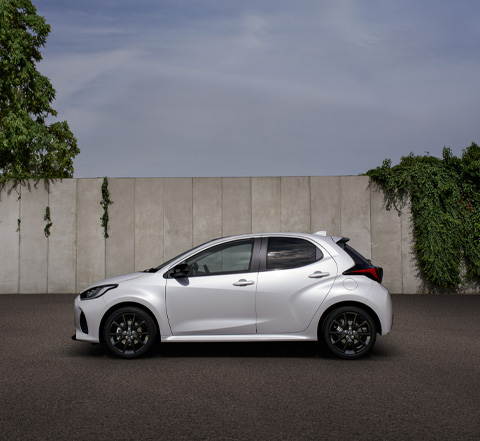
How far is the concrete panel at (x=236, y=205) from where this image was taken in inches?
651

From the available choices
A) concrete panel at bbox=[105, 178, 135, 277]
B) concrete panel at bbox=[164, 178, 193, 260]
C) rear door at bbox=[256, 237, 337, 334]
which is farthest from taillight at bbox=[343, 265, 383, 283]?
concrete panel at bbox=[105, 178, 135, 277]

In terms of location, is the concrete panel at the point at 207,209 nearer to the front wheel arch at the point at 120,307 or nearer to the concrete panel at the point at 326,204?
the concrete panel at the point at 326,204

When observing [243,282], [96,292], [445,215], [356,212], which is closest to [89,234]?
[356,212]

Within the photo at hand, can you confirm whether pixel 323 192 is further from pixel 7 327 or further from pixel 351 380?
pixel 351 380

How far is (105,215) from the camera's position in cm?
1675

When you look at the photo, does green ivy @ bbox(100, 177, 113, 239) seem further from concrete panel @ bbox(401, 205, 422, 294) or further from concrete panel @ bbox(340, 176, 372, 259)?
concrete panel @ bbox(401, 205, 422, 294)

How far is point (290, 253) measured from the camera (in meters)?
7.70

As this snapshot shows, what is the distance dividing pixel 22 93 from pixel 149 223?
10.1m

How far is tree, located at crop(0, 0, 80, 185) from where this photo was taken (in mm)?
21188

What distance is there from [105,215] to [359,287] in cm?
1078

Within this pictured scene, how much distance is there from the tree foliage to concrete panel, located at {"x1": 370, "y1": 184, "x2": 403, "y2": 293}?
17.9 inches

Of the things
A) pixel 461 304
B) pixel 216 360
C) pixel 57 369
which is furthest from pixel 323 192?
pixel 57 369

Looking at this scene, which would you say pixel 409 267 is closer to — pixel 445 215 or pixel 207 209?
pixel 445 215

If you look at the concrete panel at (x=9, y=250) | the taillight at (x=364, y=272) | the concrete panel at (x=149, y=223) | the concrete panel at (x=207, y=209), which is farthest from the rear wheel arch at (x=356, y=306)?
the concrete panel at (x=9, y=250)
